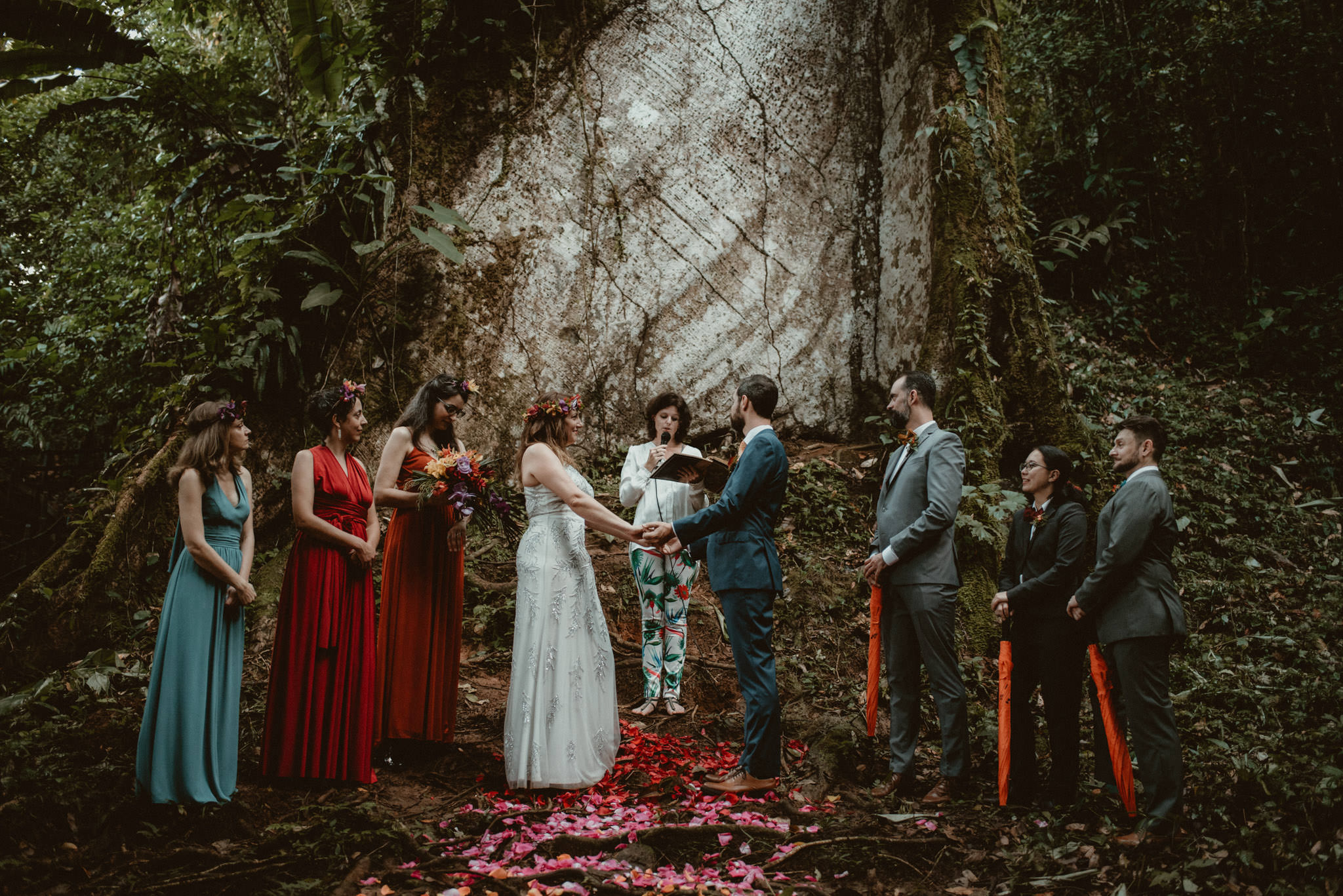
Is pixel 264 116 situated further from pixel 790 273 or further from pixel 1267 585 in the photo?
pixel 1267 585

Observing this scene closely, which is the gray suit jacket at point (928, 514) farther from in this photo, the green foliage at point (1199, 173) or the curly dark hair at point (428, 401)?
the green foliage at point (1199, 173)

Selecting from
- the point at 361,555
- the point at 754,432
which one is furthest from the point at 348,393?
the point at 754,432

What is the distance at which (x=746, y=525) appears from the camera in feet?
14.3

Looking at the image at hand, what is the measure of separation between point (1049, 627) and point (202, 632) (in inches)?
166

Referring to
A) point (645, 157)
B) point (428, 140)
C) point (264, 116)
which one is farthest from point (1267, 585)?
point (264, 116)

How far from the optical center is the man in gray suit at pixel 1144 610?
3.67 meters

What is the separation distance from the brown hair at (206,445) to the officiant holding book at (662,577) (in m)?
2.38

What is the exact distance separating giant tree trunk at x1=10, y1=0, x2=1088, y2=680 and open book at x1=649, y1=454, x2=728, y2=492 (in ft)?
7.84

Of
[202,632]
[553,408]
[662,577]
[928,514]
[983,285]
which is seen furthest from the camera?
[983,285]

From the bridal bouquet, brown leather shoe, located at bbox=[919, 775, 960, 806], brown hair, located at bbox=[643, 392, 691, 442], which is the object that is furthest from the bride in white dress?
brown leather shoe, located at bbox=[919, 775, 960, 806]

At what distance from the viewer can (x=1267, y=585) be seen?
6609 mm

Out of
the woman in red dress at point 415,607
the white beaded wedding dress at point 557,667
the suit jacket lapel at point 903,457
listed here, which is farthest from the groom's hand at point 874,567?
the woman in red dress at point 415,607

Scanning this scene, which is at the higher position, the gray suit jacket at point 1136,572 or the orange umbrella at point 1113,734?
the gray suit jacket at point 1136,572

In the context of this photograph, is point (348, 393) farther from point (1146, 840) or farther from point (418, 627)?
point (1146, 840)
